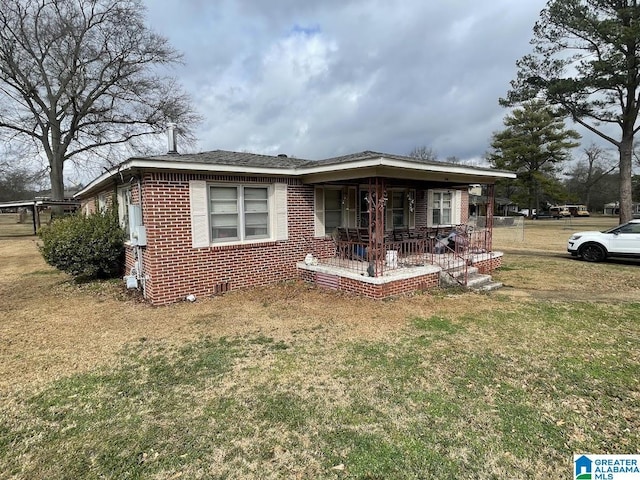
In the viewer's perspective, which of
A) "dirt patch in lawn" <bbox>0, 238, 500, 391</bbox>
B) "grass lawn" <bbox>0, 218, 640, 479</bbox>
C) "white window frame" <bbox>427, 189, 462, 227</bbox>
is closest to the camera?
"grass lawn" <bbox>0, 218, 640, 479</bbox>

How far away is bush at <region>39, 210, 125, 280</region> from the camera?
8.37 metres

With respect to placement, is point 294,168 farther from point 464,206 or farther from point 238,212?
point 464,206

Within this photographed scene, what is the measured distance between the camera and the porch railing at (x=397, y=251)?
738cm

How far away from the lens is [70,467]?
249 centimetres

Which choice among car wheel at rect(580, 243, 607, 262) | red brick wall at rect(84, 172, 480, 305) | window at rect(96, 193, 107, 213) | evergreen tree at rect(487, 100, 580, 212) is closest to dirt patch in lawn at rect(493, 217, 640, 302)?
car wheel at rect(580, 243, 607, 262)

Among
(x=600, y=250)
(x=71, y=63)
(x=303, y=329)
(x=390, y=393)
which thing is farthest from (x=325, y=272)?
(x=71, y=63)

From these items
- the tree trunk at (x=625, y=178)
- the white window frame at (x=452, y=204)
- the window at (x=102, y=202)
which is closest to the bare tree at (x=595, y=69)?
the tree trunk at (x=625, y=178)

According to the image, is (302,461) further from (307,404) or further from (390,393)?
(390,393)

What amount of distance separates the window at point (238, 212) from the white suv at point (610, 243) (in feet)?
35.9

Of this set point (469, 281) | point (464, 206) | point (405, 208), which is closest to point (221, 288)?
point (469, 281)

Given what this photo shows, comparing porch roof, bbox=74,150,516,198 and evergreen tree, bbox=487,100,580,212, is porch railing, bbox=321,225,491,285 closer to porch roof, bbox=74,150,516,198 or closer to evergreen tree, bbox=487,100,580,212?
porch roof, bbox=74,150,516,198

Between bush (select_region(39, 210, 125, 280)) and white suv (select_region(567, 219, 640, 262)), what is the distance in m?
14.7

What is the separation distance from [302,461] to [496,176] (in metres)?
9.52

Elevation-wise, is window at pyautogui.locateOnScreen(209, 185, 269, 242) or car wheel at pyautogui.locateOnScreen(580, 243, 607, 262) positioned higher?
window at pyautogui.locateOnScreen(209, 185, 269, 242)
